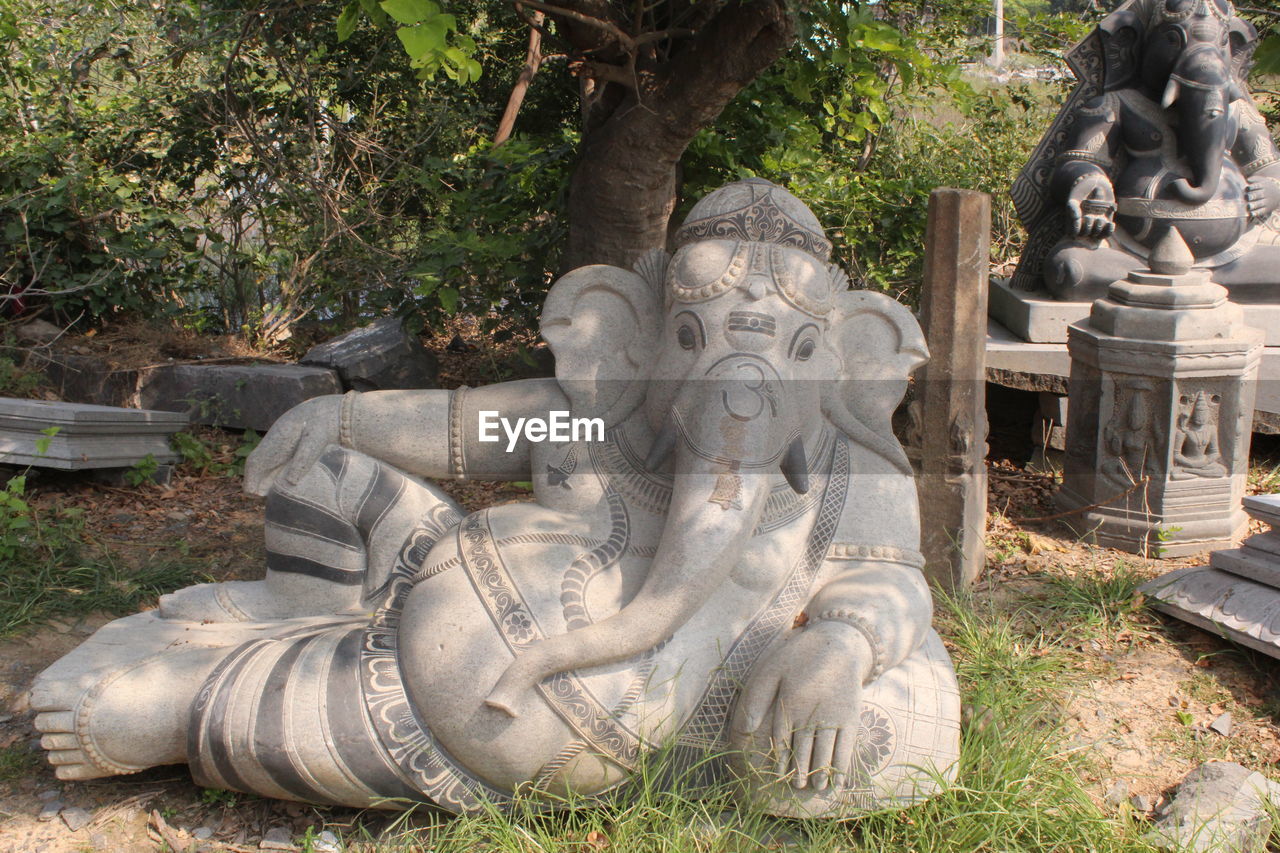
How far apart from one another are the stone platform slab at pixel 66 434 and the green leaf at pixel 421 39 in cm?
324

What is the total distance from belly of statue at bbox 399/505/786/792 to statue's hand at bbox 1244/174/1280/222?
437 centimetres

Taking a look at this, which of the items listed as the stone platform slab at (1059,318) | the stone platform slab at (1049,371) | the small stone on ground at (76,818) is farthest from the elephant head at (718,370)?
the stone platform slab at (1059,318)

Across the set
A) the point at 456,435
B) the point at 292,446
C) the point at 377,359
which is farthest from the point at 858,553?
the point at 377,359

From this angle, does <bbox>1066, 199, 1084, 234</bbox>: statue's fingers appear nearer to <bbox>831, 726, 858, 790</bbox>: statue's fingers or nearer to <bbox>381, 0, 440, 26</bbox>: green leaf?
<bbox>831, 726, 858, 790</bbox>: statue's fingers

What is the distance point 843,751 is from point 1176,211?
4244 millimetres

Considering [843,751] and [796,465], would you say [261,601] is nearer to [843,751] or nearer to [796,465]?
[796,465]

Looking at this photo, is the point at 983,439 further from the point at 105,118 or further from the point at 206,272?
the point at 105,118

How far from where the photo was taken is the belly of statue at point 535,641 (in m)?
2.42

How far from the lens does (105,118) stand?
663 centimetres

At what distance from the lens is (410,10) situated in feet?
7.31

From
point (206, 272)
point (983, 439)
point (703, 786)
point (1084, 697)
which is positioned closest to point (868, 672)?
point (703, 786)

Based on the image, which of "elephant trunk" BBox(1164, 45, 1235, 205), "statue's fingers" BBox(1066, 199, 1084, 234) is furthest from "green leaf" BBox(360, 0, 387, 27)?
"elephant trunk" BBox(1164, 45, 1235, 205)

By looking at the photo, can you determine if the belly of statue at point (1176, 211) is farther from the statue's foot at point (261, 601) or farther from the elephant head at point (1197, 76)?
the statue's foot at point (261, 601)

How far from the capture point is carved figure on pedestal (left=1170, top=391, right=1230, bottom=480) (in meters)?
4.55
